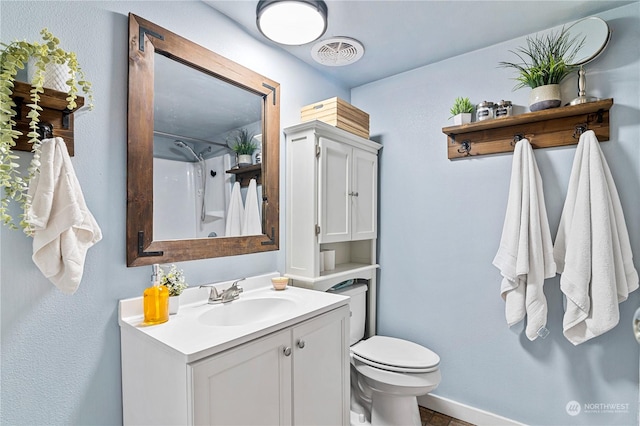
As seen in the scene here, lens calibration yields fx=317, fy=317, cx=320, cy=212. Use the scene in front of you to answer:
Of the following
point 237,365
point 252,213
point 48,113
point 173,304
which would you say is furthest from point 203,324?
point 48,113

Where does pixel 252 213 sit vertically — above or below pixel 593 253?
above

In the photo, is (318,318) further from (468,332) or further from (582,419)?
(582,419)

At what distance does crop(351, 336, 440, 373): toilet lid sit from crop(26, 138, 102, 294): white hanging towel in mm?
1475

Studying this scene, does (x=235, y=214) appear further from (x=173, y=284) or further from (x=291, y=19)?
(x=291, y=19)

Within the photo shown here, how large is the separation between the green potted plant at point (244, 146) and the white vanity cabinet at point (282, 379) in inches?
35.9

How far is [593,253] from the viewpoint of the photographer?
155 centimetres

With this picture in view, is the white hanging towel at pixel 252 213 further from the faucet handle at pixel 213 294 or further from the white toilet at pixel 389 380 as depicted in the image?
the white toilet at pixel 389 380

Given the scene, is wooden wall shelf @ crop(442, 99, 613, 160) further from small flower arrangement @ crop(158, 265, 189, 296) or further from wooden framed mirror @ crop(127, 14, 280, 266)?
small flower arrangement @ crop(158, 265, 189, 296)

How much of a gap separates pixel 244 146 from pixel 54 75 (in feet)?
2.76

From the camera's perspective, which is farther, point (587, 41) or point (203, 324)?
point (587, 41)

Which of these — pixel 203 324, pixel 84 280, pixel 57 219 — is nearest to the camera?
pixel 57 219

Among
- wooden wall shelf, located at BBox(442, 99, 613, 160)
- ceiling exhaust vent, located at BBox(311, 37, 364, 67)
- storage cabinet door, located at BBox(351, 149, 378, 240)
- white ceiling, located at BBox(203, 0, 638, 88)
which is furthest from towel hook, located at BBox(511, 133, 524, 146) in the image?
ceiling exhaust vent, located at BBox(311, 37, 364, 67)

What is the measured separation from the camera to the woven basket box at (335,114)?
197 cm

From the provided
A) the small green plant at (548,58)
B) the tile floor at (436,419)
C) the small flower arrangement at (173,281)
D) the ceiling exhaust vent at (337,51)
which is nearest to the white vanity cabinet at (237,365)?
the small flower arrangement at (173,281)
